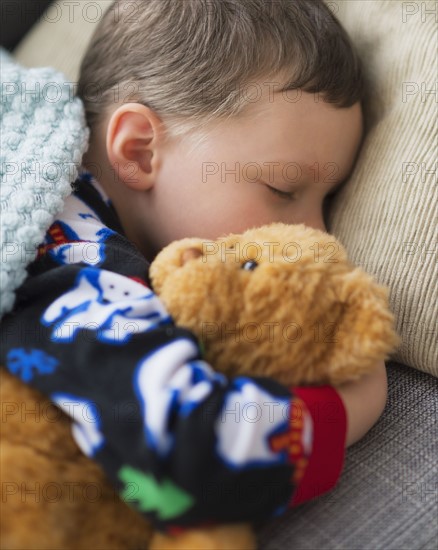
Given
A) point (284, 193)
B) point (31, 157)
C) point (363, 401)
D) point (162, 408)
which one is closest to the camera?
point (162, 408)

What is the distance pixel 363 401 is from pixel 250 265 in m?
0.18

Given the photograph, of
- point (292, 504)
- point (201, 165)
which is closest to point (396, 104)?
point (201, 165)

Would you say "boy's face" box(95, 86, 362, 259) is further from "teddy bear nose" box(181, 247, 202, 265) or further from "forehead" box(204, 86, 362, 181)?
"teddy bear nose" box(181, 247, 202, 265)

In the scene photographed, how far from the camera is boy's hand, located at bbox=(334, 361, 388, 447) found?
61 centimetres

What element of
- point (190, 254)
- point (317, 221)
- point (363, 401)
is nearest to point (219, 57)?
point (317, 221)

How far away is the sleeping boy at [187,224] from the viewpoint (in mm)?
517

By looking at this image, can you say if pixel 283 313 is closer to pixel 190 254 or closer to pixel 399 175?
pixel 190 254

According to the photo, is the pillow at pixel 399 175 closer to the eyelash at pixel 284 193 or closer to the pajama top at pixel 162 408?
the eyelash at pixel 284 193

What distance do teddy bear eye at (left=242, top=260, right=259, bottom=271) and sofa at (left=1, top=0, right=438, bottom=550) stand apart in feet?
0.73

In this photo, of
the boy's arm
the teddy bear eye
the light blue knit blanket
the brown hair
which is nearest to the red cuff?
the boy's arm

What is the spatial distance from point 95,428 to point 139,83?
0.53 m

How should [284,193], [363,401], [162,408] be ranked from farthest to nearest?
[284,193], [363,401], [162,408]

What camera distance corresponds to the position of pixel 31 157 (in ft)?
2.44

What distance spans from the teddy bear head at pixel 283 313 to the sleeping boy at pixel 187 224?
0.02 m
